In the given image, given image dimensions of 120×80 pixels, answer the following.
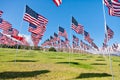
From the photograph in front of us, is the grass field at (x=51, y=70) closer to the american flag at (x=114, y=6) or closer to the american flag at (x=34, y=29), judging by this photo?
the american flag at (x=34, y=29)

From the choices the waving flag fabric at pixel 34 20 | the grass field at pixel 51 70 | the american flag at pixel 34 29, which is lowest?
the grass field at pixel 51 70

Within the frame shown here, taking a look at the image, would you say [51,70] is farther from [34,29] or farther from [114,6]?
[114,6]

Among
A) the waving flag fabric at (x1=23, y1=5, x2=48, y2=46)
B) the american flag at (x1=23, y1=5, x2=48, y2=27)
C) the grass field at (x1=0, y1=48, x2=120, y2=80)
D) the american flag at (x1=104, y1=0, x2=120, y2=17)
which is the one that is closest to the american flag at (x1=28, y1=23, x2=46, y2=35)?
the waving flag fabric at (x1=23, y1=5, x2=48, y2=46)

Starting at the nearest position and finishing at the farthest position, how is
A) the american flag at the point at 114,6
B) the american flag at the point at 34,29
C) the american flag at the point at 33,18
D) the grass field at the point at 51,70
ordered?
the american flag at the point at 114,6, the grass field at the point at 51,70, the american flag at the point at 33,18, the american flag at the point at 34,29

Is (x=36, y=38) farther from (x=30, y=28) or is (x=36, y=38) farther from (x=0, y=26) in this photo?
(x=0, y=26)

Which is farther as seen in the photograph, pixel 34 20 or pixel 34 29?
pixel 34 29

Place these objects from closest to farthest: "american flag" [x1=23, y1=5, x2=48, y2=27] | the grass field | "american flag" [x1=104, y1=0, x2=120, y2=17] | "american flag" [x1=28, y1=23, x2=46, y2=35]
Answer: "american flag" [x1=104, y1=0, x2=120, y2=17], the grass field, "american flag" [x1=23, y1=5, x2=48, y2=27], "american flag" [x1=28, y1=23, x2=46, y2=35]

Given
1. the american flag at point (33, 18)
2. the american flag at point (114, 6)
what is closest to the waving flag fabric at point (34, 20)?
the american flag at point (33, 18)

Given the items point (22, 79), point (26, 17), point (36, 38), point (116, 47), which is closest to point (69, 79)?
point (22, 79)

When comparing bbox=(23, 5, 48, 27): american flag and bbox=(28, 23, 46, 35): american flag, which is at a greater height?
bbox=(23, 5, 48, 27): american flag

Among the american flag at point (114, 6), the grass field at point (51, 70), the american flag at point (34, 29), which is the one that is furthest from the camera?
the american flag at point (34, 29)

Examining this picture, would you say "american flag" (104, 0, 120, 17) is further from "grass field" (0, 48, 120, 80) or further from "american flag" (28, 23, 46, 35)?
"american flag" (28, 23, 46, 35)

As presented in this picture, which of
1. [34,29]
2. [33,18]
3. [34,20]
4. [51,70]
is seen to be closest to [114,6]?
[51,70]

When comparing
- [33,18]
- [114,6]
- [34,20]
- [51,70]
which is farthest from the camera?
[33,18]
